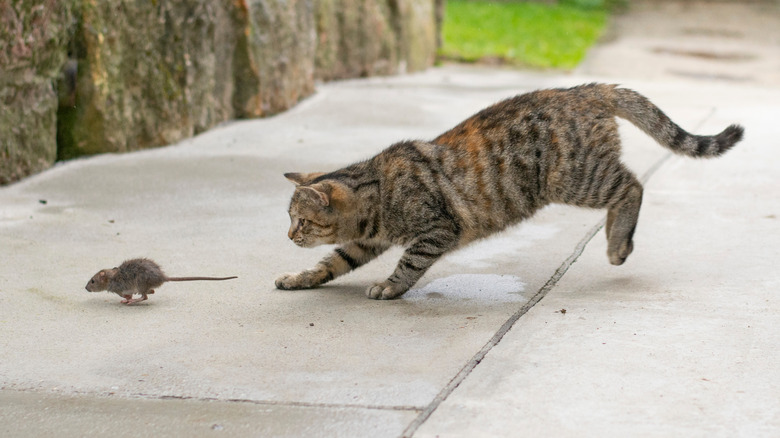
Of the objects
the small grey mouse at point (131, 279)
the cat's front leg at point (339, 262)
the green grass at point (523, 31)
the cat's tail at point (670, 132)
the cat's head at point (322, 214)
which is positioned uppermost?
the cat's tail at point (670, 132)

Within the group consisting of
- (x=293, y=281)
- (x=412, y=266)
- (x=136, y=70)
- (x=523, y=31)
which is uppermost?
(x=136, y=70)

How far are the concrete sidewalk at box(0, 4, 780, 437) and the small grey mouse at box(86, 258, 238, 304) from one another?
10 cm

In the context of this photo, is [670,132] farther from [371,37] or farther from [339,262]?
[371,37]

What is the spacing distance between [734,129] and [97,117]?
5.36 m

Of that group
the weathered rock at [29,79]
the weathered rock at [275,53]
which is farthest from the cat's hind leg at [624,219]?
the weathered rock at [275,53]

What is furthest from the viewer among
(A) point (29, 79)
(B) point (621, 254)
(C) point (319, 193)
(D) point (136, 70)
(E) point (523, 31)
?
(E) point (523, 31)

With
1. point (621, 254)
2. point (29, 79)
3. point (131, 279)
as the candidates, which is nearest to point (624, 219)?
point (621, 254)

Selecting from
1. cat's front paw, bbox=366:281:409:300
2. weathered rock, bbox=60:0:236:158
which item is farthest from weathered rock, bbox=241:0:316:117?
cat's front paw, bbox=366:281:409:300

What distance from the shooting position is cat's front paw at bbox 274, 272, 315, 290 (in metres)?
5.23

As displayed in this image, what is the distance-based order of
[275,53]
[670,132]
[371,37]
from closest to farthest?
[670,132] → [275,53] → [371,37]

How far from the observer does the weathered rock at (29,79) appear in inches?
284

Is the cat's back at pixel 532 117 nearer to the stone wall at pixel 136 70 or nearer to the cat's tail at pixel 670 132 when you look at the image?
the cat's tail at pixel 670 132

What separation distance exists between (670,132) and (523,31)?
17055 millimetres

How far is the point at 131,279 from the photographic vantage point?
4805 millimetres
